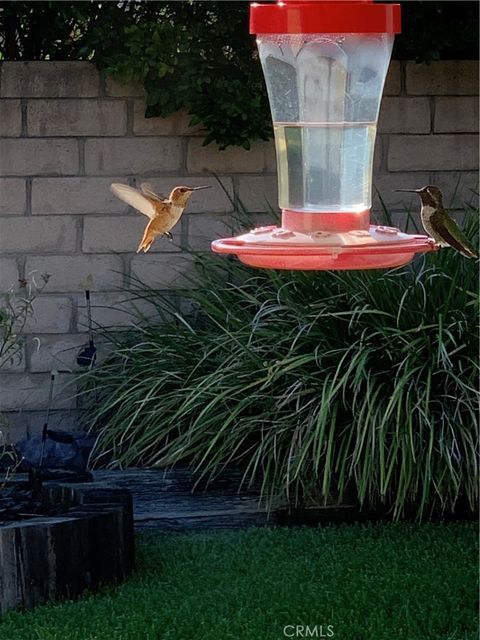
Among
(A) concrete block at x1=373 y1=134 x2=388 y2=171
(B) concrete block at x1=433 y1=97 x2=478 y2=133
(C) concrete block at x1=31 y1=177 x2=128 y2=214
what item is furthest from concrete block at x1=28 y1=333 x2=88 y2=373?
(B) concrete block at x1=433 y1=97 x2=478 y2=133

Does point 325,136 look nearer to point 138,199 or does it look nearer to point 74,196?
point 138,199

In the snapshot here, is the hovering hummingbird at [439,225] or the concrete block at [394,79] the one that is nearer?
the hovering hummingbird at [439,225]

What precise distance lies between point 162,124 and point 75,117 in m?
0.39

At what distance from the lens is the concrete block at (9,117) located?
5.17m

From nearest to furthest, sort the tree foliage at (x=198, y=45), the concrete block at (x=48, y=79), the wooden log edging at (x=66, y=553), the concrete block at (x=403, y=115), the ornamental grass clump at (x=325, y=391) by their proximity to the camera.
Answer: the wooden log edging at (x=66, y=553), the ornamental grass clump at (x=325, y=391), the tree foliage at (x=198, y=45), the concrete block at (x=48, y=79), the concrete block at (x=403, y=115)

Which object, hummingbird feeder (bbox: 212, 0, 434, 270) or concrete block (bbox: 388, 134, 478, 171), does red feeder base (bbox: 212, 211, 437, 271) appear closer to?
hummingbird feeder (bbox: 212, 0, 434, 270)

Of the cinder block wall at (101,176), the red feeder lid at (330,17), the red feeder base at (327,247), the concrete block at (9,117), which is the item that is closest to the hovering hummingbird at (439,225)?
the red feeder base at (327,247)

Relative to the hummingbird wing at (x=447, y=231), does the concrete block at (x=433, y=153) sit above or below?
above

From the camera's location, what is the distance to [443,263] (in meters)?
4.80

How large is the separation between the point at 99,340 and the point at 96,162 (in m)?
0.80

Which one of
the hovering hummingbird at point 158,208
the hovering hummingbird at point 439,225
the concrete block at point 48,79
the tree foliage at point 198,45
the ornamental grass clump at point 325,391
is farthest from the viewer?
the concrete block at point 48,79

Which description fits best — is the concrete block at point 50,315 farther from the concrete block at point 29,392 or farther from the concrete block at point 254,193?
the concrete block at point 254,193

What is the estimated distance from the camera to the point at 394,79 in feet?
17.7

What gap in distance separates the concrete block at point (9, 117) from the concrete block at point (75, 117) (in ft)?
0.16
